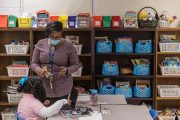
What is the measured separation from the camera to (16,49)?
4625 mm

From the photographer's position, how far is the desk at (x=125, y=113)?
8.93 ft

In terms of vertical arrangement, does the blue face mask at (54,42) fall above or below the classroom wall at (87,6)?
below

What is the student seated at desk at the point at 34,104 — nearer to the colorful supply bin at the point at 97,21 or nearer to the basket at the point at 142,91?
the colorful supply bin at the point at 97,21

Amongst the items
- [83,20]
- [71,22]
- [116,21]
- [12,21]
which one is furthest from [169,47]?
[12,21]

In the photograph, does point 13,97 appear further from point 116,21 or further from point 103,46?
point 116,21

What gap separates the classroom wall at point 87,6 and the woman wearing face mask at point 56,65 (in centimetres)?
171

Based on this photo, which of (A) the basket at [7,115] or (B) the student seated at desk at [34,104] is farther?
(A) the basket at [7,115]

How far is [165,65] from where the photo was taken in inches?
185

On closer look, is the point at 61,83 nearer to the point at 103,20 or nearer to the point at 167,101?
the point at 103,20

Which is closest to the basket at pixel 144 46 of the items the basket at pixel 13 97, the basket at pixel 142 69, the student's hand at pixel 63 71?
the basket at pixel 142 69

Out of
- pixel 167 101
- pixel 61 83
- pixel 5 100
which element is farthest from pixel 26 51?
pixel 167 101

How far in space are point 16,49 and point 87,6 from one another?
4.13 ft

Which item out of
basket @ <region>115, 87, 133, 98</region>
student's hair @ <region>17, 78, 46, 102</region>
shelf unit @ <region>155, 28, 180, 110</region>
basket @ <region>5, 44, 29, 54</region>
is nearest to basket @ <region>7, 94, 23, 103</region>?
basket @ <region>5, 44, 29, 54</region>

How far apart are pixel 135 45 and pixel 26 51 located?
1630 mm
